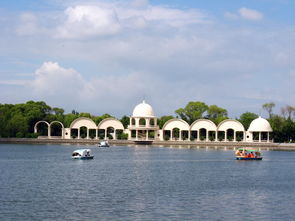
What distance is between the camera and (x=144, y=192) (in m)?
34.4

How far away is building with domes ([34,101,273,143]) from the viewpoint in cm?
10369

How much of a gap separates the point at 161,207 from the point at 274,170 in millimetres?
25435

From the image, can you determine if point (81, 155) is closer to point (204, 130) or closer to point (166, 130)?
point (166, 130)

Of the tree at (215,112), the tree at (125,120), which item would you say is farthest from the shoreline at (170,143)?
the tree at (215,112)

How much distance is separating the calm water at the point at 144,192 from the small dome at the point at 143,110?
5588cm

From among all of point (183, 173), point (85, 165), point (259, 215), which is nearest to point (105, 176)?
point (183, 173)

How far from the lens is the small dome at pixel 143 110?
4294 inches

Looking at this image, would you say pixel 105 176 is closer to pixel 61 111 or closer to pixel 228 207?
pixel 228 207

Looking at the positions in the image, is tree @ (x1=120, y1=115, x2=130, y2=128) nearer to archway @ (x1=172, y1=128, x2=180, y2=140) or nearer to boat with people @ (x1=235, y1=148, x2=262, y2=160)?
archway @ (x1=172, y1=128, x2=180, y2=140)

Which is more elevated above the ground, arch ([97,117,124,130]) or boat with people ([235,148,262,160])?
arch ([97,117,124,130])

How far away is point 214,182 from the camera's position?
40594 mm

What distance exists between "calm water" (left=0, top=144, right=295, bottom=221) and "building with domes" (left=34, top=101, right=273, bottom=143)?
50467 mm

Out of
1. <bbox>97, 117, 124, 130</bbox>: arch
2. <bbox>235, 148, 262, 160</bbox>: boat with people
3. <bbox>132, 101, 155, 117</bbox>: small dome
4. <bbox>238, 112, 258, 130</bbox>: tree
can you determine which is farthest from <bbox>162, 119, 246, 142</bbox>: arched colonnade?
<bbox>235, 148, 262, 160</bbox>: boat with people

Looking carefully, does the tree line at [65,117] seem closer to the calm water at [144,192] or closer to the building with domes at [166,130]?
the building with domes at [166,130]
